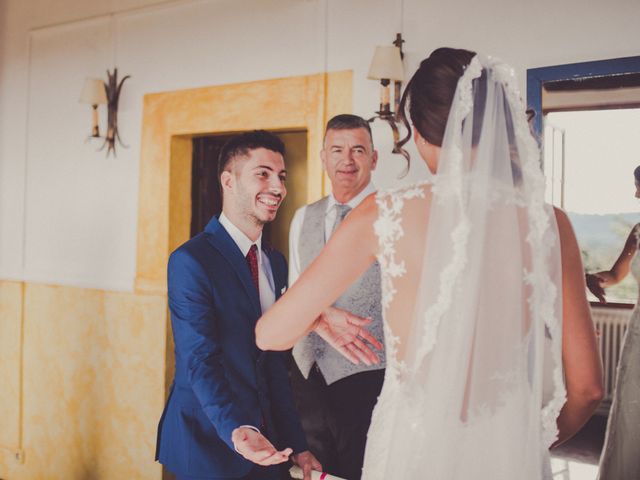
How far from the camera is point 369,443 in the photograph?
1827 millimetres

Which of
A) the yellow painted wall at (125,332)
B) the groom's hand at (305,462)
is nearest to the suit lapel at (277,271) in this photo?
the groom's hand at (305,462)

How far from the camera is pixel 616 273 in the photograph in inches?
110

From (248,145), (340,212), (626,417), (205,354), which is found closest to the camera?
(205,354)

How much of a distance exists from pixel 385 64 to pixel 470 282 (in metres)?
2.03

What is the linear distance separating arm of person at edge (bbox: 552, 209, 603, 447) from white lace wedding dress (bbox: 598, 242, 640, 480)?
3.87 ft

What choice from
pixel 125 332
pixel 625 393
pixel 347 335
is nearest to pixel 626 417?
pixel 625 393

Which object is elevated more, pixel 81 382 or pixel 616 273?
pixel 616 273

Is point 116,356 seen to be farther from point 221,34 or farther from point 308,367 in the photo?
point 221,34

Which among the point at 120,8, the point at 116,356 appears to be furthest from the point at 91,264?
the point at 120,8

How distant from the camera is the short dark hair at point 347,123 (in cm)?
333

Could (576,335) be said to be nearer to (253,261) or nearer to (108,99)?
(253,261)

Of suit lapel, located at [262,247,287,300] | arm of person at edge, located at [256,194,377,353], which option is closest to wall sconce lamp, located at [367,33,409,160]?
suit lapel, located at [262,247,287,300]

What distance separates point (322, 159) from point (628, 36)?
1623 mm

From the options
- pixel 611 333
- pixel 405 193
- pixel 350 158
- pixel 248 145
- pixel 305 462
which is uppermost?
pixel 350 158
